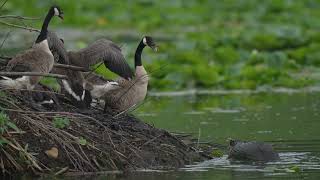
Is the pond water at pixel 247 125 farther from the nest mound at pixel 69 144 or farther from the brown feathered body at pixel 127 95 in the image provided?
the brown feathered body at pixel 127 95

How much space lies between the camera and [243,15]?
92.2 feet

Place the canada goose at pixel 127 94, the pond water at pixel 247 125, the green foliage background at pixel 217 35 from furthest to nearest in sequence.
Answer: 1. the green foliage background at pixel 217 35
2. the canada goose at pixel 127 94
3. the pond water at pixel 247 125

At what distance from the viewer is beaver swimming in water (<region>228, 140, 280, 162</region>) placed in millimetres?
11461

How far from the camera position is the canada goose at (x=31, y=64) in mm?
11055

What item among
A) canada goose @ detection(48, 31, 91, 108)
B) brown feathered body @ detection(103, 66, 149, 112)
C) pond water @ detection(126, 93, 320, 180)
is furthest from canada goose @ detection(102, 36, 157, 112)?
pond water @ detection(126, 93, 320, 180)

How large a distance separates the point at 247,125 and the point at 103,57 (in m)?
3.22

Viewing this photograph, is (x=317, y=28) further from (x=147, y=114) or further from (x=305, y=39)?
(x=147, y=114)

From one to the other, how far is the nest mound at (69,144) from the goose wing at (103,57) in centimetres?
69

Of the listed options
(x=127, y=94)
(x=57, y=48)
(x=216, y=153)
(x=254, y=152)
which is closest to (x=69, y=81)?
(x=57, y=48)

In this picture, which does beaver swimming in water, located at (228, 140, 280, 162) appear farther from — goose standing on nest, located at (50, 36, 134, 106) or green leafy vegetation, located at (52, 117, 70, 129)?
green leafy vegetation, located at (52, 117, 70, 129)

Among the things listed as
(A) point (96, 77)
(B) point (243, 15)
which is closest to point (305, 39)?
(B) point (243, 15)

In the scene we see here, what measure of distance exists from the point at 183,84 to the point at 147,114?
9.57 feet

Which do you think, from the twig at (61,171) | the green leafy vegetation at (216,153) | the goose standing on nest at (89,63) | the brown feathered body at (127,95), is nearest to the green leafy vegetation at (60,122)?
the twig at (61,171)

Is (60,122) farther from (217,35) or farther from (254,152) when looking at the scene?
(217,35)
